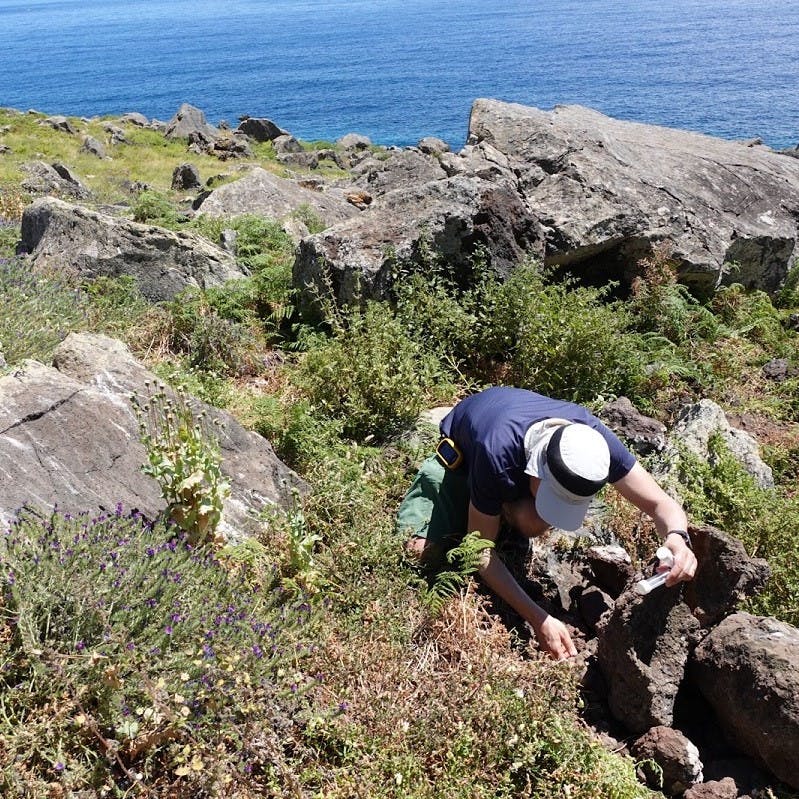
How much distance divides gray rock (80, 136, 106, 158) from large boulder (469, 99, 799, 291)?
21986mm

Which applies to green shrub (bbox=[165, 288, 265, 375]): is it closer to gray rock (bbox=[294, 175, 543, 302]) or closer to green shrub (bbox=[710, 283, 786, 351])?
gray rock (bbox=[294, 175, 543, 302])

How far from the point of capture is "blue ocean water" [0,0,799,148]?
45.2 meters

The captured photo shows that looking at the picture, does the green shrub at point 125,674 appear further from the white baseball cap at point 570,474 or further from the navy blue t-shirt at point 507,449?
the white baseball cap at point 570,474

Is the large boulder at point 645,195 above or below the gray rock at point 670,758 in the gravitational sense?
above

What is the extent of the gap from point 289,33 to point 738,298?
457 ft

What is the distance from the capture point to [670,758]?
3766 millimetres

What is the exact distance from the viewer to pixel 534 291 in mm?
7613

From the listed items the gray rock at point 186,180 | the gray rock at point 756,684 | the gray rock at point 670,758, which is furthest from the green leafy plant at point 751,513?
the gray rock at point 186,180

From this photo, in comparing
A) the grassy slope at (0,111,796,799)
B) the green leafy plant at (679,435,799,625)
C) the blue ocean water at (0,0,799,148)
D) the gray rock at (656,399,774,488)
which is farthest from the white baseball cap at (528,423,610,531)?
the blue ocean water at (0,0,799,148)

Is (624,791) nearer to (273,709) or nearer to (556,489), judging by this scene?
(556,489)

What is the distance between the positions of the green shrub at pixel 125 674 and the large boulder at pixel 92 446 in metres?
0.45

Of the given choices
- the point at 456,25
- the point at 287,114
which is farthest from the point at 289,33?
the point at 287,114

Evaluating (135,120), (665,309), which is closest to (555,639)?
(665,309)

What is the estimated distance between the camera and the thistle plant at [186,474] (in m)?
4.21
